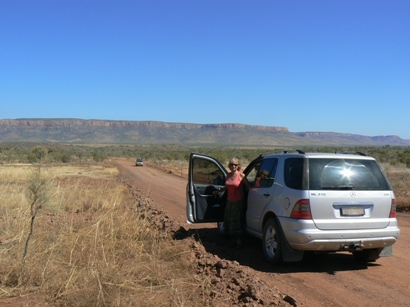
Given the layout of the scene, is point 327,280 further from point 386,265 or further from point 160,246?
point 160,246

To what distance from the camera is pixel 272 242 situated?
22.0ft

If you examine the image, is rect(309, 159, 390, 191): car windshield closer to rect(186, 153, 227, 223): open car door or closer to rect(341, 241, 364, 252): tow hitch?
rect(341, 241, 364, 252): tow hitch

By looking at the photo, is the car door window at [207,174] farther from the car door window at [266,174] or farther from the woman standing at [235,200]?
the car door window at [266,174]

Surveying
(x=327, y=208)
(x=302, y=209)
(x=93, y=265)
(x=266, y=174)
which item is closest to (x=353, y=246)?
(x=327, y=208)

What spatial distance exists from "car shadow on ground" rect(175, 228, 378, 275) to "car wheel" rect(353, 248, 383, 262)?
0.08 m

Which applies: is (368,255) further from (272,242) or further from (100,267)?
(100,267)

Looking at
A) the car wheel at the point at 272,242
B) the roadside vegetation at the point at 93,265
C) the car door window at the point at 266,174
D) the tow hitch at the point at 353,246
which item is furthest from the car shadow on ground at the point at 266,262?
the car door window at the point at 266,174

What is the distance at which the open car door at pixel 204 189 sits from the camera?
26.2ft

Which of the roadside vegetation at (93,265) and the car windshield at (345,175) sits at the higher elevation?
the car windshield at (345,175)

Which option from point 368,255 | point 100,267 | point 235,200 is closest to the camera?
point 100,267

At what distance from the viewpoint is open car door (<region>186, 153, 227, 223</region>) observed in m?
7.98

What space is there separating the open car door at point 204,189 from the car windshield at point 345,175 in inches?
89.3

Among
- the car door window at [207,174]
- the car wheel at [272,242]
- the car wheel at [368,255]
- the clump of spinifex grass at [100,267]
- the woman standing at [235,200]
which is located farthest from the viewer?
→ the car door window at [207,174]

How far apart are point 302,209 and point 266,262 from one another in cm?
141
